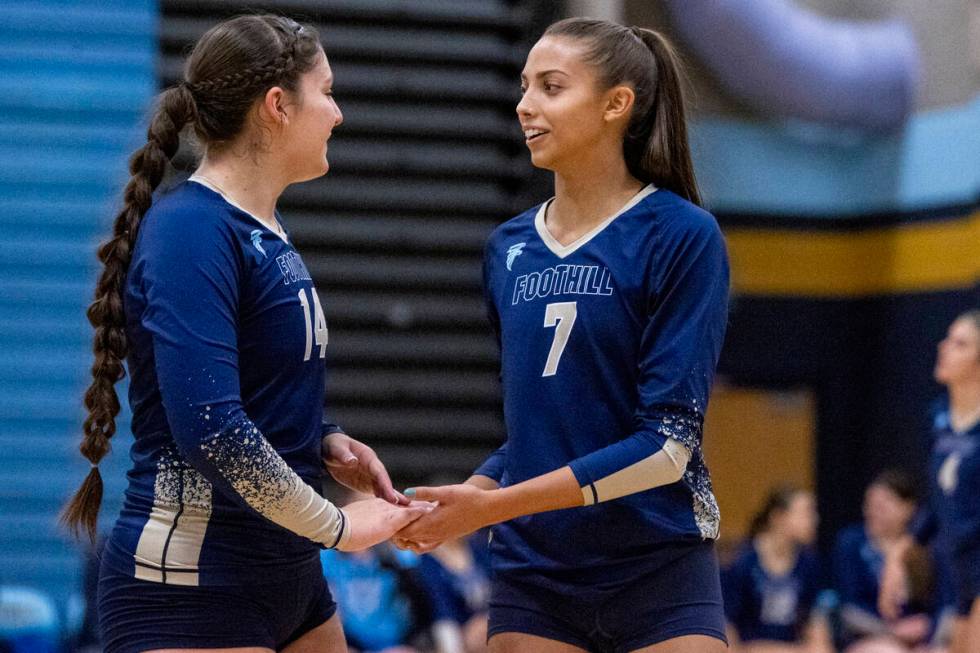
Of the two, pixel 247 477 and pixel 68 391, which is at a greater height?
pixel 247 477

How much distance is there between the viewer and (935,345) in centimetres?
943

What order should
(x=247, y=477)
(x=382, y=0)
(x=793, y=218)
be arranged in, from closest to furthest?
(x=247, y=477) < (x=382, y=0) < (x=793, y=218)

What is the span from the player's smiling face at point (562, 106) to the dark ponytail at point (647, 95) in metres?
0.03

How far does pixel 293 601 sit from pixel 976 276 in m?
7.38

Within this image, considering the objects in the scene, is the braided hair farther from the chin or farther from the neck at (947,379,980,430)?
the neck at (947,379,980,430)

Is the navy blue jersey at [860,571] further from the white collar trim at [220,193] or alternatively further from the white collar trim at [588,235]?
the white collar trim at [220,193]

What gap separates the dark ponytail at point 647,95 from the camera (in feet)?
9.31

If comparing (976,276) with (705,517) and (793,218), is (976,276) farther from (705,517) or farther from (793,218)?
(705,517)

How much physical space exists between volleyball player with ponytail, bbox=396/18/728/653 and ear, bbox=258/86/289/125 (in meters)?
0.51

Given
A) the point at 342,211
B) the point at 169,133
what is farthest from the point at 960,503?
the point at 169,133

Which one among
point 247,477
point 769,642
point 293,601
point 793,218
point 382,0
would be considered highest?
point 382,0

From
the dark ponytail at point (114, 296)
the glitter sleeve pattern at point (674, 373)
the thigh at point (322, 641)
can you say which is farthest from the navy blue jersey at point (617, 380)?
the dark ponytail at point (114, 296)

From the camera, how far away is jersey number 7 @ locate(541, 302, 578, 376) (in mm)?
2750

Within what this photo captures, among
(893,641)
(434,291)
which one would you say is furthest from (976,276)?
(434,291)
